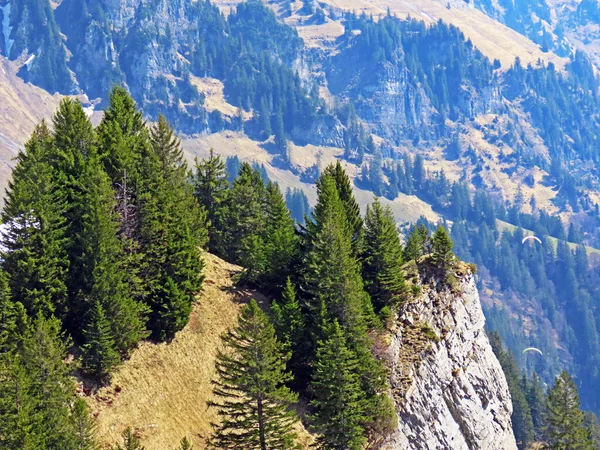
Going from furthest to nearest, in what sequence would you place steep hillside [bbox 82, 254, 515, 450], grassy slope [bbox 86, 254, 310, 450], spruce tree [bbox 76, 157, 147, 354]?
spruce tree [bbox 76, 157, 147, 354] → steep hillside [bbox 82, 254, 515, 450] → grassy slope [bbox 86, 254, 310, 450]

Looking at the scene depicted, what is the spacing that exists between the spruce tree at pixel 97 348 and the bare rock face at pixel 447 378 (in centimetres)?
2444

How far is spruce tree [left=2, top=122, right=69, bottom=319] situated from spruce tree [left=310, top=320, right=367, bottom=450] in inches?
778

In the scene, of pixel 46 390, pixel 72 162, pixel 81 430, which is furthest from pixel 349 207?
pixel 81 430

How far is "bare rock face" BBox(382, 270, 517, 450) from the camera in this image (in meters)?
71.8

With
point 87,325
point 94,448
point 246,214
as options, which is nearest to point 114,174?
point 87,325

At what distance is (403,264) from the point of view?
264 ft

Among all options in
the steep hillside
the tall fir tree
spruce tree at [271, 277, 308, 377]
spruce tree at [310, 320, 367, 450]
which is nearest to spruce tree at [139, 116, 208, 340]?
the steep hillside

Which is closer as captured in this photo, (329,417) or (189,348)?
(329,417)

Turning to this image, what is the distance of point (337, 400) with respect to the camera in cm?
5938

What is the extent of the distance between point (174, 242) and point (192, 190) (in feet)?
65.4

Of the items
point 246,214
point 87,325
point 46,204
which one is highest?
point 46,204

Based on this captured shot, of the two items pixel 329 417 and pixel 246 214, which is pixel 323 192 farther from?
pixel 329 417

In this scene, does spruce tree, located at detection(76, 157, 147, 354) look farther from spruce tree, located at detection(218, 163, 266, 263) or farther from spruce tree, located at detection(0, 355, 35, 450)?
spruce tree, located at detection(218, 163, 266, 263)

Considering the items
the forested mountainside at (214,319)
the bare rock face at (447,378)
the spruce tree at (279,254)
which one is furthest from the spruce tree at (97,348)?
the bare rock face at (447,378)
